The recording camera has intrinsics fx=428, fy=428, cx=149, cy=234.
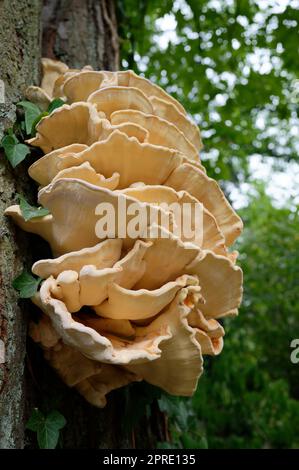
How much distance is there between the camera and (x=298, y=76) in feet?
14.6

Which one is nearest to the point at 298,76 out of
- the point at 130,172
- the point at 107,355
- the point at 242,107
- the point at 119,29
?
the point at 242,107

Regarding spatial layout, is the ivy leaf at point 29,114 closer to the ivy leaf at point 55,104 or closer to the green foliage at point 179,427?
the ivy leaf at point 55,104

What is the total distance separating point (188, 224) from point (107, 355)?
2.00ft

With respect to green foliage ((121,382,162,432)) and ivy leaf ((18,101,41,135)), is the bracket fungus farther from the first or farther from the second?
green foliage ((121,382,162,432))

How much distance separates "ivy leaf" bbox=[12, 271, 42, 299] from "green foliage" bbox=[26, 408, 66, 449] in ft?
1.62

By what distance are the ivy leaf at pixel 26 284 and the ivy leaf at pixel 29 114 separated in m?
0.68

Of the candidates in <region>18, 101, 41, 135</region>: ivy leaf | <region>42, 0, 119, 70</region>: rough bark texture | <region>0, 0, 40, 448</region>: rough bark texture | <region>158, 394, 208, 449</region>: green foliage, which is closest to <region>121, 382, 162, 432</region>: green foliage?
<region>158, 394, 208, 449</region>: green foliage

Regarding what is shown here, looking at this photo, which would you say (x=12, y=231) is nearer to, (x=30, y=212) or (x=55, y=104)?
(x=30, y=212)

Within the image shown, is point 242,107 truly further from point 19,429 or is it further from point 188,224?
point 19,429

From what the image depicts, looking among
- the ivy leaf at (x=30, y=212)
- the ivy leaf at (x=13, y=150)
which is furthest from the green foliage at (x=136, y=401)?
the ivy leaf at (x=13, y=150)

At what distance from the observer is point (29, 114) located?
1.94 m

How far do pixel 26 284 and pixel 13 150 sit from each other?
582mm

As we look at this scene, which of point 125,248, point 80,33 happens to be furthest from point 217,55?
point 125,248

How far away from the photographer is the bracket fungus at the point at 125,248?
1.49 meters
